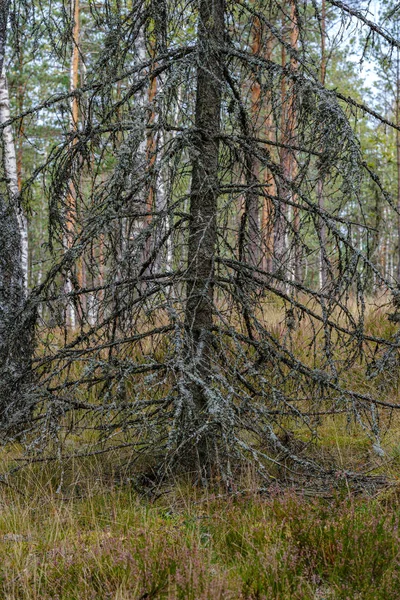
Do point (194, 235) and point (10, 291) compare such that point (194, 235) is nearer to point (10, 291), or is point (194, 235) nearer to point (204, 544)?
point (204, 544)

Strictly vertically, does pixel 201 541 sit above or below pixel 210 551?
below

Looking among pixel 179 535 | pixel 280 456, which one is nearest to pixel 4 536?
pixel 179 535

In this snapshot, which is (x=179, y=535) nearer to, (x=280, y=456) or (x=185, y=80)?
→ (x=280, y=456)

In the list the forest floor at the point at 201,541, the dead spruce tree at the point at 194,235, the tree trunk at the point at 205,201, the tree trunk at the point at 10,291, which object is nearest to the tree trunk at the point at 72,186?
the dead spruce tree at the point at 194,235

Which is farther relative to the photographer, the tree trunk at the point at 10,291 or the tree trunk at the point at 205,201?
the tree trunk at the point at 10,291

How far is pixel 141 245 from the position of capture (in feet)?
12.0

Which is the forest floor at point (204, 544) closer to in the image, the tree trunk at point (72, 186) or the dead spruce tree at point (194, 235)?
the dead spruce tree at point (194, 235)

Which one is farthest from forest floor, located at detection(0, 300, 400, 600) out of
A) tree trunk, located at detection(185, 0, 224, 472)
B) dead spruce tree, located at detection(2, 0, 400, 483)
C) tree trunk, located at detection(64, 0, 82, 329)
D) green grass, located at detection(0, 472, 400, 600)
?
tree trunk, located at detection(64, 0, 82, 329)

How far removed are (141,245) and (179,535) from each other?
6.05 feet

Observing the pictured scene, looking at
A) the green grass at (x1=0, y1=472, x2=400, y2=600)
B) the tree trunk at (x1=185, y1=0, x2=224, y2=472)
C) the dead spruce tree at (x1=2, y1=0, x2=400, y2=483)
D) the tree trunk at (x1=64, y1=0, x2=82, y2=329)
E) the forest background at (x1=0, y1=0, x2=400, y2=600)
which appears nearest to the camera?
the green grass at (x1=0, y1=472, x2=400, y2=600)

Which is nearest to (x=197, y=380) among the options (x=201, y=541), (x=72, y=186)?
(x=201, y=541)

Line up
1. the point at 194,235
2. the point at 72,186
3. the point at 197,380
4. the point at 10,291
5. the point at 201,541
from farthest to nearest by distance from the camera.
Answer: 1. the point at 72,186
2. the point at 10,291
3. the point at 194,235
4. the point at 197,380
5. the point at 201,541

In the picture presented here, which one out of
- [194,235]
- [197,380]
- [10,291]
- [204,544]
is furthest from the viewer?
[10,291]

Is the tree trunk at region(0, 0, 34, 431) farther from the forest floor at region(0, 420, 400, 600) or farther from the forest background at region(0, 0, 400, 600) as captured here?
the forest floor at region(0, 420, 400, 600)
